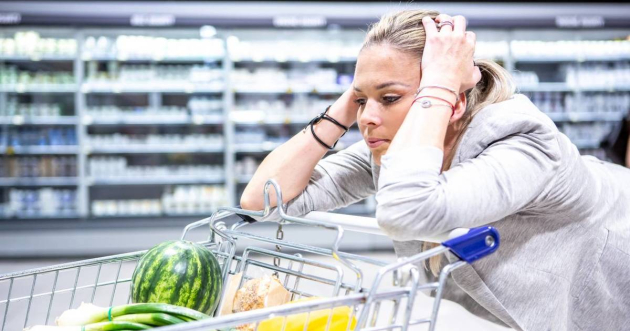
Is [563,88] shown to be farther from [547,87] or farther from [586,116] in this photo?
[586,116]

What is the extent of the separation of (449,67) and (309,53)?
16.2 feet

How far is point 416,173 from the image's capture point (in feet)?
3.17

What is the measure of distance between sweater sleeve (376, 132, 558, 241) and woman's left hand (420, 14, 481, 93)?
6.1 inches

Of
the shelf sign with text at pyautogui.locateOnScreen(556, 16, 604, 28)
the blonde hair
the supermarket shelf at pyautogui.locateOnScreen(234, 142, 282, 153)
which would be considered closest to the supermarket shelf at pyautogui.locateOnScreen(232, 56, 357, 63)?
the supermarket shelf at pyautogui.locateOnScreen(234, 142, 282, 153)

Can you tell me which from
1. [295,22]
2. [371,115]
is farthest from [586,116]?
[371,115]

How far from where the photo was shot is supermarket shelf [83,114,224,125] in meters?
5.67

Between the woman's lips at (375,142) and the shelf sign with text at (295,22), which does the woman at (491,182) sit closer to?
the woman's lips at (375,142)

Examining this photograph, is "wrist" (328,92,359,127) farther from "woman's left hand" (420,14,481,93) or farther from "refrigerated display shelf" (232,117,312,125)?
"refrigerated display shelf" (232,117,312,125)

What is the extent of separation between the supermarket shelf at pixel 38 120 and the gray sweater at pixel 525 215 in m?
5.34

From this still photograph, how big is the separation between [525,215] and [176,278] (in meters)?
0.69

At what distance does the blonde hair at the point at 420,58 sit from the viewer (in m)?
1.16

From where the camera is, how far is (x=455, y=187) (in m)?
0.96

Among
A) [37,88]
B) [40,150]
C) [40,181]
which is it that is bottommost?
[40,181]

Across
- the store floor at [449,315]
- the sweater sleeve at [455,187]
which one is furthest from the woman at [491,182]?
the store floor at [449,315]
